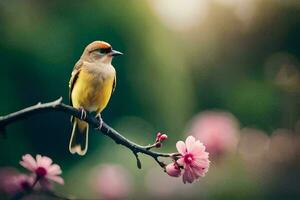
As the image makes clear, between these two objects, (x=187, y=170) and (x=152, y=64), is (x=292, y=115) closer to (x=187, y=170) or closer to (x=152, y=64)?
(x=152, y=64)

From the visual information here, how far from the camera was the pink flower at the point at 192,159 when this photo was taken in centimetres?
50

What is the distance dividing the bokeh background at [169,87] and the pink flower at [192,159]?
0.83 meters

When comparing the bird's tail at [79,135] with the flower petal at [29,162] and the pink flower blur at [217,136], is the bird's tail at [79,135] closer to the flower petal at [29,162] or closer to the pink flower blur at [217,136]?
the flower petal at [29,162]

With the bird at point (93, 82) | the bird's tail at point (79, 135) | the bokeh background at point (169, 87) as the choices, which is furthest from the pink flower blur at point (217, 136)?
the bird at point (93, 82)

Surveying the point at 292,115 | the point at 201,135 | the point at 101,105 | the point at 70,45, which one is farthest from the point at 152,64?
the point at 101,105

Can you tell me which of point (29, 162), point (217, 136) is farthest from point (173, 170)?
point (217, 136)

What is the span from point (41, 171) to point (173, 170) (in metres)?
0.11

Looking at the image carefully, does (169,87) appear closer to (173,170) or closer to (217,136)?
(217,136)

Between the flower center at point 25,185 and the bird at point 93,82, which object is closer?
the flower center at point 25,185

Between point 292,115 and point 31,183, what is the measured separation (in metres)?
1.76

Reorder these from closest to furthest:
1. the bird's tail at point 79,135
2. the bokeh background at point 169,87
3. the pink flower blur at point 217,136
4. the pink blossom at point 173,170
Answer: the pink blossom at point 173,170, the bird's tail at point 79,135, the pink flower blur at point 217,136, the bokeh background at point 169,87

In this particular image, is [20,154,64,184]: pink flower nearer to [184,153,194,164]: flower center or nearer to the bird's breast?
[184,153,194,164]: flower center

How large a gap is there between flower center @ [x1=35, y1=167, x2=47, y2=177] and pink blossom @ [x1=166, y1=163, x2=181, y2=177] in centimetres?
11

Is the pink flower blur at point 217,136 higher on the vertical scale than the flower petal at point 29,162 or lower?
higher
